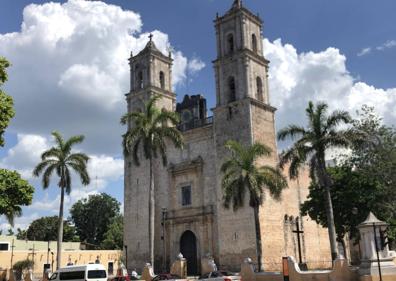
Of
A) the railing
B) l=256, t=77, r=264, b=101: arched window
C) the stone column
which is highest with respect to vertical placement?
l=256, t=77, r=264, b=101: arched window

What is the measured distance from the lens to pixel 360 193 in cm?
2805

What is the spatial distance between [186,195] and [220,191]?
396 cm

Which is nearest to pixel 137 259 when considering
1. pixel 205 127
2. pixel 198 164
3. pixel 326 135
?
pixel 198 164

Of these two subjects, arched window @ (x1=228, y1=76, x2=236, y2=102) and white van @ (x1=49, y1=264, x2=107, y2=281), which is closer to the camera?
white van @ (x1=49, y1=264, x2=107, y2=281)

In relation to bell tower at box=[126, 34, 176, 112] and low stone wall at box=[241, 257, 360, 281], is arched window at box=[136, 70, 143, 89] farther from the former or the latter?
low stone wall at box=[241, 257, 360, 281]

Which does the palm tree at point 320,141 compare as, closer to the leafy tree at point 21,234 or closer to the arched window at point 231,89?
the arched window at point 231,89

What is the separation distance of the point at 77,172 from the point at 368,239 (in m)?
19.3

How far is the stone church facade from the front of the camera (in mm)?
33031

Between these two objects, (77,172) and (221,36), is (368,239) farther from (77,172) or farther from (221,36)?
(221,36)

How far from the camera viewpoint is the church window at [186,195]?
3716 cm

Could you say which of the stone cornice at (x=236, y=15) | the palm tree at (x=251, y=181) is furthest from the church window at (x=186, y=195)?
the stone cornice at (x=236, y=15)

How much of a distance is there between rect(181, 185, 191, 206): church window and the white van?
47.5 ft

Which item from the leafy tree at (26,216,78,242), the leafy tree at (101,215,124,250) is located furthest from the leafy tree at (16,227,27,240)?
the leafy tree at (101,215,124,250)

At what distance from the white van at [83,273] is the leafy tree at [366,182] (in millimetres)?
14592
